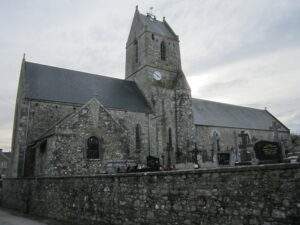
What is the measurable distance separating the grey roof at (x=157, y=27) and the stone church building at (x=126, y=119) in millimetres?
123

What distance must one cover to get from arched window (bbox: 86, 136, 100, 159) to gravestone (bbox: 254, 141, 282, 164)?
31.0 ft

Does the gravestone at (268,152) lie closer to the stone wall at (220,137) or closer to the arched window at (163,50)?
the stone wall at (220,137)

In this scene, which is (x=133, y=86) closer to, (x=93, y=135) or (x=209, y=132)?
(x=209, y=132)

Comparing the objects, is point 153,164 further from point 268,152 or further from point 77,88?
point 77,88

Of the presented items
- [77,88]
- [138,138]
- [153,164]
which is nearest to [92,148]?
[153,164]

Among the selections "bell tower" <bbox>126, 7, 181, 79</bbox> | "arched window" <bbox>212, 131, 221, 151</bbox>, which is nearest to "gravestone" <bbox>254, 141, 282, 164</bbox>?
"bell tower" <bbox>126, 7, 181, 79</bbox>

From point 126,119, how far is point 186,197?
18.5 meters

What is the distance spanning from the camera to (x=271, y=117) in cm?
4975

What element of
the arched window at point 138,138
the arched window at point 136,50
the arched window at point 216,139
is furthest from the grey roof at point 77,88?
the arched window at point 216,139

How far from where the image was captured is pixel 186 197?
24.5ft

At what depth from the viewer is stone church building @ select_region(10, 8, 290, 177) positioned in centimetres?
1627

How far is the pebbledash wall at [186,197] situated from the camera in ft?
18.5

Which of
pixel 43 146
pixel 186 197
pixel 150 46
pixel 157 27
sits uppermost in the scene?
pixel 157 27

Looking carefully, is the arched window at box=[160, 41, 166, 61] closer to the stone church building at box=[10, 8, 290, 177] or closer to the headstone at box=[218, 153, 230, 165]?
the stone church building at box=[10, 8, 290, 177]
